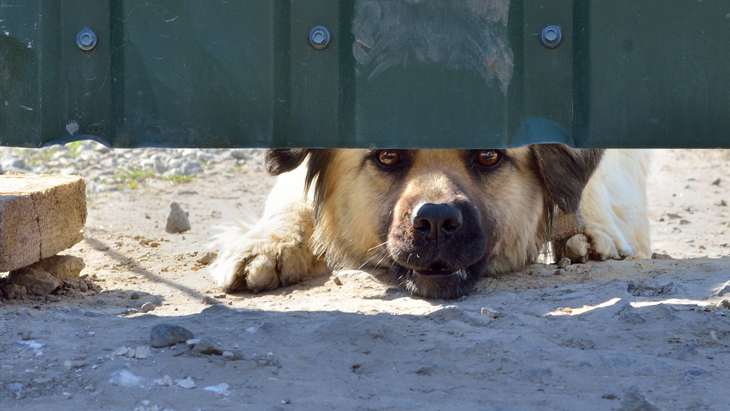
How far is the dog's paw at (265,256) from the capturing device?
13.4 ft

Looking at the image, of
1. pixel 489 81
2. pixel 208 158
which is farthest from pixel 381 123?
pixel 208 158

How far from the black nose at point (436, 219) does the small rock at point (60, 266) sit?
1625mm

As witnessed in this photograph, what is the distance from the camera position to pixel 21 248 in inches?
128

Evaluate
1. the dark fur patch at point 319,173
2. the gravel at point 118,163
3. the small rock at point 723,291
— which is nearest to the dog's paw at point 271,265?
the dark fur patch at point 319,173

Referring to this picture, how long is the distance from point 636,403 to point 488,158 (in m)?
2.14

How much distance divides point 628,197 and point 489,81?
3.00 metres

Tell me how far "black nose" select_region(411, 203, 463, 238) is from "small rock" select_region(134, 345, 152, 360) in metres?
1.47

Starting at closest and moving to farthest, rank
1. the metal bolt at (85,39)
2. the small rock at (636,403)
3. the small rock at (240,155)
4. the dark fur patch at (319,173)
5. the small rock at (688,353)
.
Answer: the small rock at (636,403), the small rock at (688,353), the metal bolt at (85,39), the dark fur patch at (319,173), the small rock at (240,155)

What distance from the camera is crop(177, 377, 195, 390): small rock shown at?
7.12 ft

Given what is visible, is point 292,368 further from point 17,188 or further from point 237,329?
point 17,188

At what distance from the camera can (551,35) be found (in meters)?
2.90

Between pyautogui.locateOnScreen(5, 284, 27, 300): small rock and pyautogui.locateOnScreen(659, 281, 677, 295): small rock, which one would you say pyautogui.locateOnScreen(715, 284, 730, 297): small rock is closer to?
pyautogui.locateOnScreen(659, 281, 677, 295): small rock

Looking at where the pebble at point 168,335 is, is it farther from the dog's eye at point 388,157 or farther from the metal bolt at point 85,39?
the dog's eye at point 388,157

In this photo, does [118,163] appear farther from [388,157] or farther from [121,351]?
[121,351]
